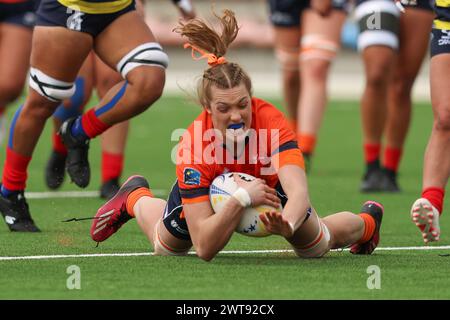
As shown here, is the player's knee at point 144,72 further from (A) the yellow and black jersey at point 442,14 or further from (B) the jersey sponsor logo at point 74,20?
(A) the yellow and black jersey at point 442,14

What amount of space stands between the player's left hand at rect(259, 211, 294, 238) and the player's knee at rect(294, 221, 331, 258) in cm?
65

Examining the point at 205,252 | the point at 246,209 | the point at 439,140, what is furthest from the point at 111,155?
the point at 246,209

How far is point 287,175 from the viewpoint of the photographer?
262 inches

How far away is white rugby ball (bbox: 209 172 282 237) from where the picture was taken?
6.61m

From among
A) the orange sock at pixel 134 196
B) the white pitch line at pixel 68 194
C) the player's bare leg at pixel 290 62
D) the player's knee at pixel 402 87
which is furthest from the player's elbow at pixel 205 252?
the player's bare leg at pixel 290 62

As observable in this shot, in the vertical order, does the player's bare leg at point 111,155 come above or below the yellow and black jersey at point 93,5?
below

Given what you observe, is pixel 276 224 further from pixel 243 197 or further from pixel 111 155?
pixel 111 155

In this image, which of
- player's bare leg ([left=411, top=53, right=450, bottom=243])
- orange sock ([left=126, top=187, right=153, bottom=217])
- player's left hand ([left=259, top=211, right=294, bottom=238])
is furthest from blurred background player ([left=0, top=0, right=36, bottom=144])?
player's left hand ([left=259, top=211, right=294, bottom=238])

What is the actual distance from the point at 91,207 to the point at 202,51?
2.80 meters

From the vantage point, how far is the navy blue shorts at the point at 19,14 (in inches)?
389

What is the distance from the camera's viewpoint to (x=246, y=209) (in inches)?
261

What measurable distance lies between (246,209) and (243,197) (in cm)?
12

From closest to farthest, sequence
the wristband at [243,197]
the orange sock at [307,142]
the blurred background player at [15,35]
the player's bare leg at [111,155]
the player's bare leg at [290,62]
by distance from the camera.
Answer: the wristband at [243,197], the blurred background player at [15,35], the player's bare leg at [111,155], the orange sock at [307,142], the player's bare leg at [290,62]

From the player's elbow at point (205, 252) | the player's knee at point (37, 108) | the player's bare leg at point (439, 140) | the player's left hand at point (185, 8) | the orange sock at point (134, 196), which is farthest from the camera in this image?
the player's left hand at point (185, 8)
